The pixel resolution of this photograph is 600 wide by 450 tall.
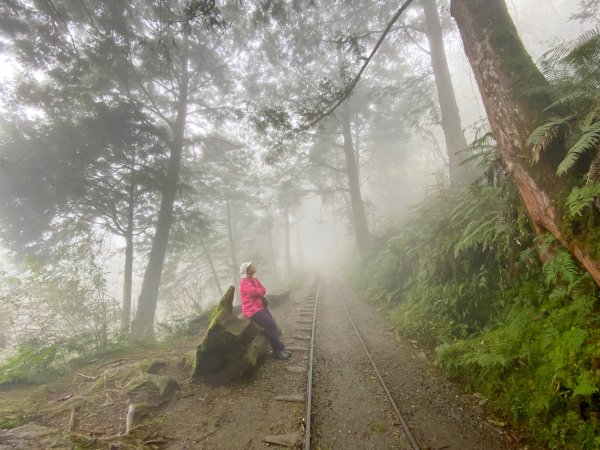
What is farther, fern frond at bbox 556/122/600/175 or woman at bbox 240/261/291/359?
woman at bbox 240/261/291/359

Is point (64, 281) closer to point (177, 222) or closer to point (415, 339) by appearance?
point (177, 222)

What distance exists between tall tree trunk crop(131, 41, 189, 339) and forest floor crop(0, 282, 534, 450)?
426 centimetres

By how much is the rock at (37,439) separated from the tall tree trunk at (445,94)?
Result: 439 inches

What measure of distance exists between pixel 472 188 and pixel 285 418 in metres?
5.50

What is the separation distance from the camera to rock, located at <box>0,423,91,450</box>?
3.08 m

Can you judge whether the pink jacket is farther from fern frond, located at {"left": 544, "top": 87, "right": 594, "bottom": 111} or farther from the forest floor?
fern frond, located at {"left": 544, "top": 87, "right": 594, "bottom": 111}

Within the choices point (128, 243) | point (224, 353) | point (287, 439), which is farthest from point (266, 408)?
point (128, 243)

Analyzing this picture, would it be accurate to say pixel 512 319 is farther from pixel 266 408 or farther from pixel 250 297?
pixel 250 297

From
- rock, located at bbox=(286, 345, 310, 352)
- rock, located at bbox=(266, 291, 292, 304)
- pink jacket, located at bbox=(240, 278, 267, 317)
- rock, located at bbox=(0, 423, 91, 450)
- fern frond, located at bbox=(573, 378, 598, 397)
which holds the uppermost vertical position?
pink jacket, located at bbox=(240, 278, 267, 317)

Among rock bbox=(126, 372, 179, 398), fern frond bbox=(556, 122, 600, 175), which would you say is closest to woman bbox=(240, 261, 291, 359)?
rock bbox=(126, 372, 179, 398)

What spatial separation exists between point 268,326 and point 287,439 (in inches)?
102

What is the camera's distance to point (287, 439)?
363cm

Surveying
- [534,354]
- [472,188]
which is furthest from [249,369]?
[472,188]

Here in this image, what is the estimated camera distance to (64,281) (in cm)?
810
